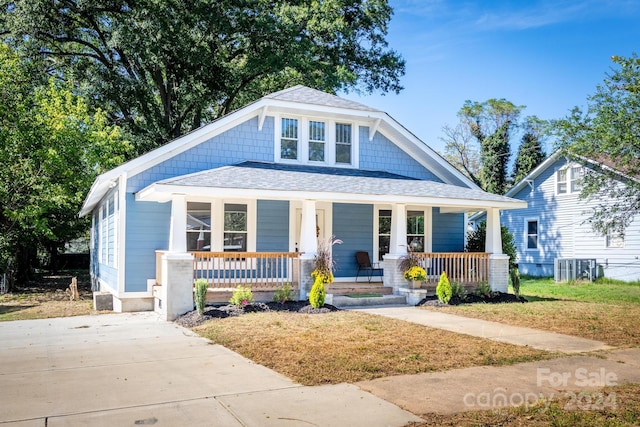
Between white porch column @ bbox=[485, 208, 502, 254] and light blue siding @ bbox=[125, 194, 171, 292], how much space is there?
352 inches

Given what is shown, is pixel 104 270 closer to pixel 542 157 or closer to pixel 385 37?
pixel 385 37

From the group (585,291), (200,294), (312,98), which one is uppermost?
(312,98)

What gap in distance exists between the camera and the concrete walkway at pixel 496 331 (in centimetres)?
853

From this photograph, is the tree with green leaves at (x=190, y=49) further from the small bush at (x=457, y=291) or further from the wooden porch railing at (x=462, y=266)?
the small bush at (x=457, y=291)

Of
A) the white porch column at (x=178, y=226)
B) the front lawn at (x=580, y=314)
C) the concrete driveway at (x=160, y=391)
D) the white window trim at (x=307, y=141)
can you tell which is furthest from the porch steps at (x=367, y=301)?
the concrete driveway at (x=160, y=391)

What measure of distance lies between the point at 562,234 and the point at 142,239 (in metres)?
20.1

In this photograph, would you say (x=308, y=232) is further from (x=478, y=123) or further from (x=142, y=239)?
(x=478, y=123)

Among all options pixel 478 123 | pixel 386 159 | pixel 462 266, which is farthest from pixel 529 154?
pixel 462 266

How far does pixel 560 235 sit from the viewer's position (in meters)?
26.0

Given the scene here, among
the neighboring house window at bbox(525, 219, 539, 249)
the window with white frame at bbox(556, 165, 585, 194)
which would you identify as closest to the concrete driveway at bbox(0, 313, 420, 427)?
the window with white frame at bbox(556, 165, 585, 194)

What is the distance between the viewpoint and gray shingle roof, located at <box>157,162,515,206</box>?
1278 cm

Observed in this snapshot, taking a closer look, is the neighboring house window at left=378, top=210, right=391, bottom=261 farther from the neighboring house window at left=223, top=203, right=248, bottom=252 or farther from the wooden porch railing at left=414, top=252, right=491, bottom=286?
the neighboring house window at left=223, top=203, right=248, bottom=252

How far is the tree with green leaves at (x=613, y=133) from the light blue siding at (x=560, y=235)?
14.9ft

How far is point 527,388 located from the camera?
5973 millimetres
